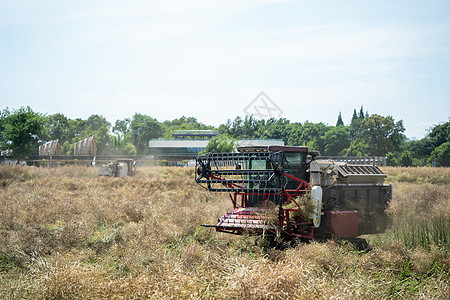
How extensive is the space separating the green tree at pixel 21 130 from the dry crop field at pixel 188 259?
20761 millimetres

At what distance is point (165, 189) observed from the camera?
837 inches

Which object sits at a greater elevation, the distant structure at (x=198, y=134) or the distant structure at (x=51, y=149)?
the distant structure at (x=198, y=134)

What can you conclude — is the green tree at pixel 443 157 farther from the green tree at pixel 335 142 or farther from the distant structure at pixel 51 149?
the distant structure at pixel 51 149

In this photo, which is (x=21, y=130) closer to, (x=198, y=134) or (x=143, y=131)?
(x=198, y=134)

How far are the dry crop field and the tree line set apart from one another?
71.6ft

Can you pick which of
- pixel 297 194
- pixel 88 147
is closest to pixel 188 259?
pixel 297 194

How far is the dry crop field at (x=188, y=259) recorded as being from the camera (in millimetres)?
4824

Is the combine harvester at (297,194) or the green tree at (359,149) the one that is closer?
the combine harvester at (297,194)

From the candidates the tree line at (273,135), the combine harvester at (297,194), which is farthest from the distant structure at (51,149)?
the combine harvester at (297,194)

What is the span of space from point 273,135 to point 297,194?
259ft

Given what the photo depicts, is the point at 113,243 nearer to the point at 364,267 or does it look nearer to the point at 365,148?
the point at 364,267

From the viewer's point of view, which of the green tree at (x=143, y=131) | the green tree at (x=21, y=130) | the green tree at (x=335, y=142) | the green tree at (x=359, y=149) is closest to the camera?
the green tree at (x=21, y=130)

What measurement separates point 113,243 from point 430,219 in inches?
318

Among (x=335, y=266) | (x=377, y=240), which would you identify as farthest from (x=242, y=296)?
(x=377, y=240)
